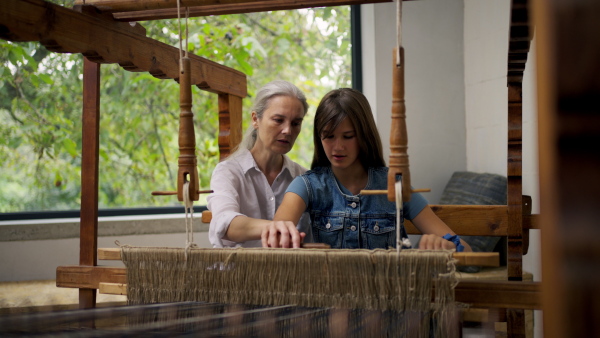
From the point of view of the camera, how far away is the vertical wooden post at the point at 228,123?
232 centimetres

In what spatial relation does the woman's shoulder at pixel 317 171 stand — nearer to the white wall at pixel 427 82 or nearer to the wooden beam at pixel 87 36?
the wooden beam at pixel 87 36

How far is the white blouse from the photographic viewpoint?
1839 mm

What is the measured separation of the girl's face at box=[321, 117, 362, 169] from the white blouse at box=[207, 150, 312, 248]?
246mm

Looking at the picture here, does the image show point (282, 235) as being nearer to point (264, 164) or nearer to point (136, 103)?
point (264, 164)

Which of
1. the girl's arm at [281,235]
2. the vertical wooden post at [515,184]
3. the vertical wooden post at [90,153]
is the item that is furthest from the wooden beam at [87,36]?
the vertical wooden post at [515,184]

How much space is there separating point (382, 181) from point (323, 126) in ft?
0.81

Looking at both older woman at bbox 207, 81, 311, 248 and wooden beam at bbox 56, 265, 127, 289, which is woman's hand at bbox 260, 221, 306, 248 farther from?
older woman at bbox 207, 81, 311, 248

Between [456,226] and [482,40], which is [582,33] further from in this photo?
[482,40]

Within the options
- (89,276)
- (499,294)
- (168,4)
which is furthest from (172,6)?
(499,294)

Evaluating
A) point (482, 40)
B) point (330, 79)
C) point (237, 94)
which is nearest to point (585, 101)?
→ point (237, 94)

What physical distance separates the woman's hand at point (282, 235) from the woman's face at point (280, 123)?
68 cm

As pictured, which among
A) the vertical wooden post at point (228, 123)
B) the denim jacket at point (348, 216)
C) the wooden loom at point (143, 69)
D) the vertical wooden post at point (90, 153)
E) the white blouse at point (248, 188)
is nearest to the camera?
the wooden loom at point (143, 69)

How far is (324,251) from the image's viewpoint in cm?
106

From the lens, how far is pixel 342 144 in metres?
1.65
